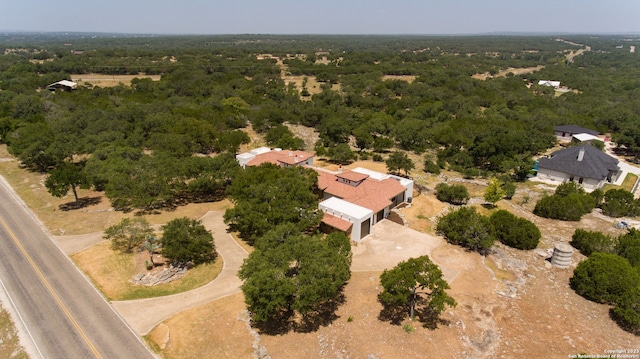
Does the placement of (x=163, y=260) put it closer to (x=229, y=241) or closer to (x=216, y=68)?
(x=229, y=241)

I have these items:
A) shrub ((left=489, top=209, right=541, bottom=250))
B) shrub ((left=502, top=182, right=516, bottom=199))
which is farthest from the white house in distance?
shrub ((left=502, top=182, right=516, bottom=199))

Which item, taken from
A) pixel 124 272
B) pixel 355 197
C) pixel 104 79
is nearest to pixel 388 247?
pixel 355 197

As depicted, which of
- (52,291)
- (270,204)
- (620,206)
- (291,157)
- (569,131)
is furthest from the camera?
(569,131)

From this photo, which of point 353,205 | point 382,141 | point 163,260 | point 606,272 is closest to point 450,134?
point 382,141

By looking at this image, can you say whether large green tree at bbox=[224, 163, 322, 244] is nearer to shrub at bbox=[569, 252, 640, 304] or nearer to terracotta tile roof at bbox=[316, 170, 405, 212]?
terracotta tile roof at bbox=[316, 170, 405, 212]

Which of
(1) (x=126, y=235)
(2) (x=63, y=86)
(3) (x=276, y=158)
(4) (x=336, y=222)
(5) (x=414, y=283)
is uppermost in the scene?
(2) (x=63, y=86)

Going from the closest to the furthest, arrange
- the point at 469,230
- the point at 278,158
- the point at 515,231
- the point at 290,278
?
the point at 290,278
the point at 469,230
the point at 515,231
the point at 278,158

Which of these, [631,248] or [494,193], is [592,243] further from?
[494,193]

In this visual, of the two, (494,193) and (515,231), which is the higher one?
(494,193)
